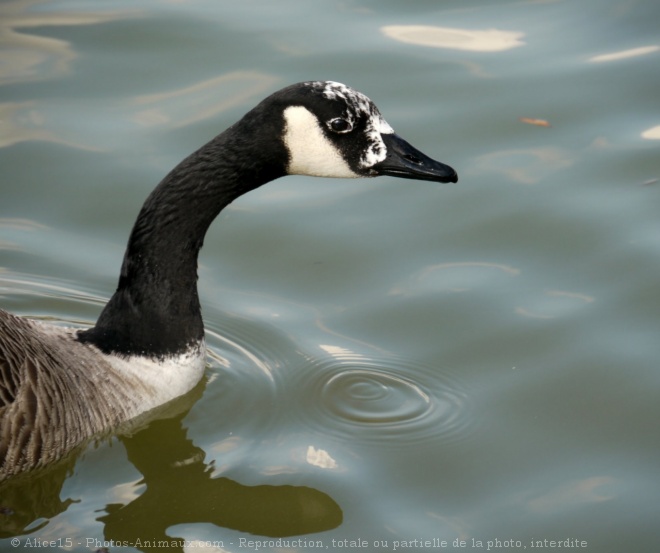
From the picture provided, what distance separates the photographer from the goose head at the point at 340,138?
5797 mm

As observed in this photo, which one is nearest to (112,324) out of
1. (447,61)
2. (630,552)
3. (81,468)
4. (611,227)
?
(81,468)

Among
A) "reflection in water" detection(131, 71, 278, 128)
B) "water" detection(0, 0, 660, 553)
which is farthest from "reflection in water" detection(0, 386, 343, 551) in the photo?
"reflection in water" detection(131, 71, 278, 128)

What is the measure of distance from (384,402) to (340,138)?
1.57 meters

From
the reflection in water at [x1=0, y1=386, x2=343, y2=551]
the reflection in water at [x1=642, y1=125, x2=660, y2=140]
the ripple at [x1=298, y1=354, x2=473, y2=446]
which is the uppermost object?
the reflection in water at [x1=642, y1=125, x2=660, y2=140]

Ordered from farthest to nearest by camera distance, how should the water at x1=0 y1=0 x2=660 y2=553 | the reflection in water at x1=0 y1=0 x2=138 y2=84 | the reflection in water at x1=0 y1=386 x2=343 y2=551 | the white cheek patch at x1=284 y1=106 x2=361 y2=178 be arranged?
the reflection in water at x1=0 y1=0 x2=138 y2=84
the white cheek patch at x1=284 y1=106 x2=361 y2=178
the water at x1=0 y1=0 x2=660 y2=553
the reflection in water at x1=0 y1=386 x2=343 y2=551

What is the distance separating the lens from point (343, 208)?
8.11 metres

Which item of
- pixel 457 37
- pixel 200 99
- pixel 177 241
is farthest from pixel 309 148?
pixel 457 37

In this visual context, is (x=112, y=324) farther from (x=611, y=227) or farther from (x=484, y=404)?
(x=611, y=227)

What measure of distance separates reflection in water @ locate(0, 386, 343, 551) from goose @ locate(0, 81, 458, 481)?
17 centimetres

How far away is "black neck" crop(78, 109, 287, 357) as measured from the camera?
5.91m

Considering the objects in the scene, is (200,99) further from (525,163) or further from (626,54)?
(626,54)

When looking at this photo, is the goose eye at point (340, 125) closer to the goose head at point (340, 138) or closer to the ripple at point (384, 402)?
the goose head at point (340, 138)

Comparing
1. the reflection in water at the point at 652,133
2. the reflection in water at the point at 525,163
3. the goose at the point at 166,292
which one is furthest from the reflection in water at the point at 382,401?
the reflection in water at the point at 652,133

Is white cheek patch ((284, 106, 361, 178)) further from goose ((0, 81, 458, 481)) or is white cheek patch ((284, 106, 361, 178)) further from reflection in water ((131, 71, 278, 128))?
reflection in water ((131, 71, 278, 128))
